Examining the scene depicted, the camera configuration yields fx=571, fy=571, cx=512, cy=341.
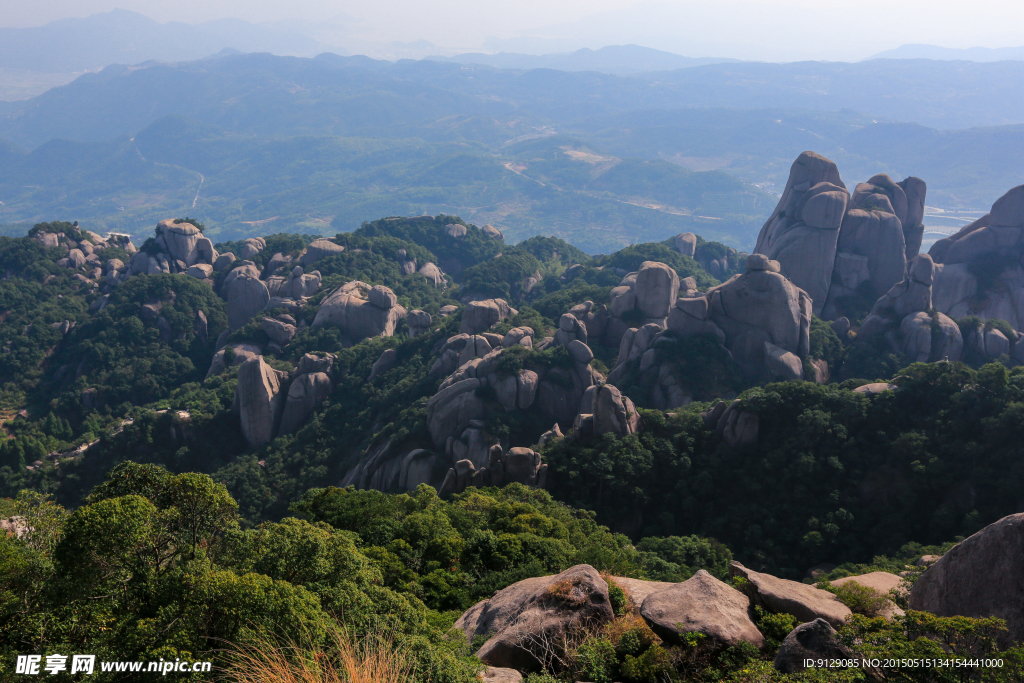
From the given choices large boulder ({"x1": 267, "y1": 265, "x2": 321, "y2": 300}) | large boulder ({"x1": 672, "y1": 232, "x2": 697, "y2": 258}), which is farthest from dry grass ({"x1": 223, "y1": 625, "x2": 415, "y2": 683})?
large boulder ({"x1": 672, "y1": 232, "x2": 697, "y2": 258})

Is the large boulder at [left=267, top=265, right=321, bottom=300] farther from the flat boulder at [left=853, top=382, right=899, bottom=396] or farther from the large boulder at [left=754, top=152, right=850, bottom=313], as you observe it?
the flat boulder at [left=853, top=382, right=899, bottom=396]

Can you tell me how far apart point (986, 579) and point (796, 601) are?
3970mm

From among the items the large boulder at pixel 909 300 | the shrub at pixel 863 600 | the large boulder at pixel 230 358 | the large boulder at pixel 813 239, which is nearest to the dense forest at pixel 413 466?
the shrub at pixel 863 600

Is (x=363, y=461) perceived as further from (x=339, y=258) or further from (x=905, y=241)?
(x=905, y=241)

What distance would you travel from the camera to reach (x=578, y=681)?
12.5 metres

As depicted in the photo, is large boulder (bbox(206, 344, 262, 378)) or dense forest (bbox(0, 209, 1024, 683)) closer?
dense forest (bbox(0, 209, 1024, 683))

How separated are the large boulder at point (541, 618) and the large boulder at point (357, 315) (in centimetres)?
4974

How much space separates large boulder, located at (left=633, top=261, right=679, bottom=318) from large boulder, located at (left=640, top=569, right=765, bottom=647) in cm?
3917

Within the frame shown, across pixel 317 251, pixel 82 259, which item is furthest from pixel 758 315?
pixel 82 259

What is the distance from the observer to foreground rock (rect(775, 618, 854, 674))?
10.8 meters

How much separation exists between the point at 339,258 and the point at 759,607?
73984 mm

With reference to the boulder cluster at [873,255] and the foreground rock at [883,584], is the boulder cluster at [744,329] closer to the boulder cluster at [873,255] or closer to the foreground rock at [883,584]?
the boulder cluster at [873,255]

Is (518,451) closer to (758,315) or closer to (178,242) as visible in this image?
(758,315)

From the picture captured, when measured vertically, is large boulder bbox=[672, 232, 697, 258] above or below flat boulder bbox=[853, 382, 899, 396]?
above
